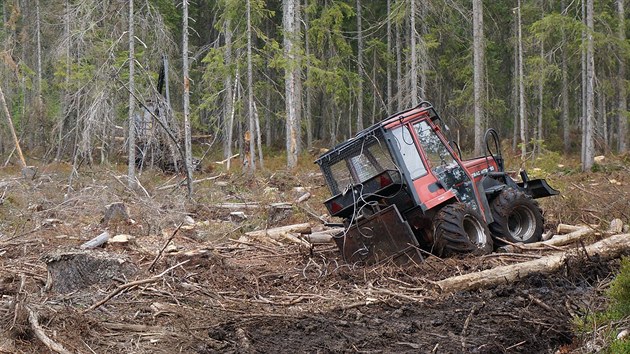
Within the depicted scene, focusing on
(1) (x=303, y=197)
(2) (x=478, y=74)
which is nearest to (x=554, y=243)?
(1) (x=303, y=197)

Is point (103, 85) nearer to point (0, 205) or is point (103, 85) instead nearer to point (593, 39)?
point (0, 205)

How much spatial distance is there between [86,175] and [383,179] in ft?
41.5

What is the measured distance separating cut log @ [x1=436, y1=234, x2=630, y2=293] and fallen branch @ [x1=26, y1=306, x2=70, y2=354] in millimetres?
4491

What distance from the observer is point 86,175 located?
2116 cm

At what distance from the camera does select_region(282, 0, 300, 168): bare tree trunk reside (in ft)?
77.7

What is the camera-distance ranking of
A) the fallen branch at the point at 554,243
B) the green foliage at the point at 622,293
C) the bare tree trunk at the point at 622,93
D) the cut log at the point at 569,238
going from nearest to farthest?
the green foliage at the point at 622,293 → the fallen branch at the point at 554,243 → the cut log at the point at 569,238 → the bare tree trunk at the point at 622,93

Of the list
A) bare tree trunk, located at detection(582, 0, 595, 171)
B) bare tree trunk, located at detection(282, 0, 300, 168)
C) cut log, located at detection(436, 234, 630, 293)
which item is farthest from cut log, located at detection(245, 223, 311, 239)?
bare tree trunk, located at detection(582, 0, 595, 171)

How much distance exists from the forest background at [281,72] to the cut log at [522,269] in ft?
28.5

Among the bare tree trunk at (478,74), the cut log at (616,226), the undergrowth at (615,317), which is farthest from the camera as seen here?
the bare tree trunk at (478,74)

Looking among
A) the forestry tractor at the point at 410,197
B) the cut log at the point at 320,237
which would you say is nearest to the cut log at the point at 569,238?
the forestry tractor at the point at 410,197

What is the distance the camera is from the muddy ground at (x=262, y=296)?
7.18 metres

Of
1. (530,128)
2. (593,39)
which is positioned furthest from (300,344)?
(530,128)

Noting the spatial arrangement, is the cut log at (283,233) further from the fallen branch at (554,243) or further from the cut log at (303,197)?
the cut log at (303,197)

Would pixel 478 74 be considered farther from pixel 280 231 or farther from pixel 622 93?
pixel 280 231
